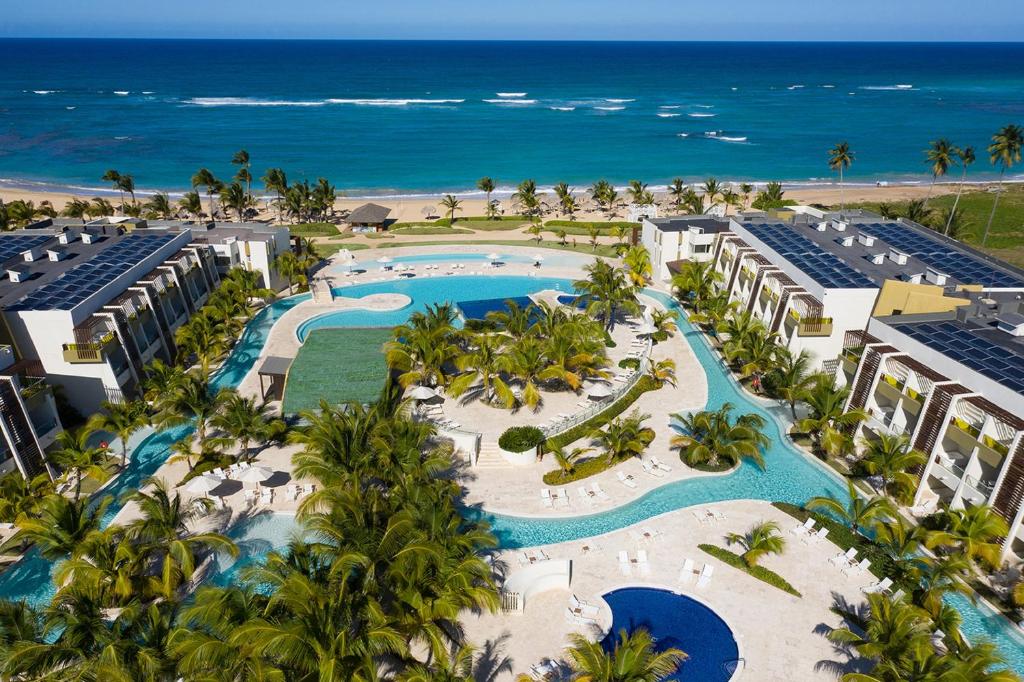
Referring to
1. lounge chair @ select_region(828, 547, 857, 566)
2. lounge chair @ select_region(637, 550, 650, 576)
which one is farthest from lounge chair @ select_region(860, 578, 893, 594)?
lounge chair @ select_region(637, 550, 650, 576)

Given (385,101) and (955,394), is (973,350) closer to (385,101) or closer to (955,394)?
(955,394)

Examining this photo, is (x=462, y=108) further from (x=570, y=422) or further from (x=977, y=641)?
(x=977, y=641)

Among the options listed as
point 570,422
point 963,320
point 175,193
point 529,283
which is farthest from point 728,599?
point 175,193

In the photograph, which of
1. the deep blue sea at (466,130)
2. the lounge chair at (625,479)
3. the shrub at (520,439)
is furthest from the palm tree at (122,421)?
the deep blue sea at (466,130)

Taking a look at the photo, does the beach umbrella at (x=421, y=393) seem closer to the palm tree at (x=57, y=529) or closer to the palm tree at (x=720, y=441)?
the palm tree at (x=720, y=441)

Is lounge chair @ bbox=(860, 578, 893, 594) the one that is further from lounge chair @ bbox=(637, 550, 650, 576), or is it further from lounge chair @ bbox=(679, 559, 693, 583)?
lounge chair @ bbox=(637, 550, 650, 576)

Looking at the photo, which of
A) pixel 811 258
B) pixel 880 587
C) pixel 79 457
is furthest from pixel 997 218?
pixel 79 457

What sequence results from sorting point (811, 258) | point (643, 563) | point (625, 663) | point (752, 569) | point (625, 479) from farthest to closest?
1. point (811, 258)
2. point (625, 479)
3. point (643, 563)
4. point (752, 569)
5. point (625, 663)
